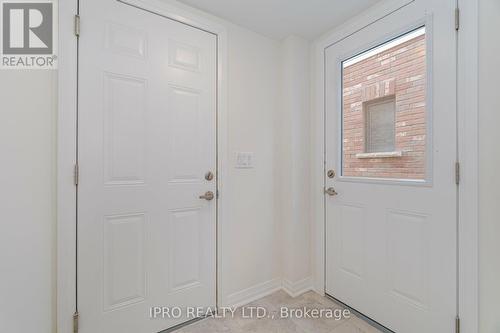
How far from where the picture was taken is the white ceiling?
5.09 feet

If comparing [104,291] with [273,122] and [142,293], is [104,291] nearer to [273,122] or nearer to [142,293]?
[142,293]

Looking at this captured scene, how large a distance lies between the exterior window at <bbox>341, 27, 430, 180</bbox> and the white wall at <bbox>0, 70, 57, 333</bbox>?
6.37ft

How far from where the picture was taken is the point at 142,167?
1422 millimetres

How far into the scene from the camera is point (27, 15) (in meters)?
1.18

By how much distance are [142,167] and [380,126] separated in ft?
5.39

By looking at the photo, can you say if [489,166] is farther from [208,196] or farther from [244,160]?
[208,196]

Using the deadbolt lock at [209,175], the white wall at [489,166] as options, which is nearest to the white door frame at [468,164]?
the white wall at [489,166]

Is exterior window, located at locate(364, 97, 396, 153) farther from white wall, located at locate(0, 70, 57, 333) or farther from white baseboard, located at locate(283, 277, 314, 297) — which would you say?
white wall, located at locate(0, 70, 57, 333)

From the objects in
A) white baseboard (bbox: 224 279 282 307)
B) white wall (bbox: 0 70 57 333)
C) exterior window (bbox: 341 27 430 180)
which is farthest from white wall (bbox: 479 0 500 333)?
white wall (bbox: 0 70 57 333)

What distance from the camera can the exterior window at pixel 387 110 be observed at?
4.50 feet

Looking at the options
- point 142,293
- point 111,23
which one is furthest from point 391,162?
point 111,23

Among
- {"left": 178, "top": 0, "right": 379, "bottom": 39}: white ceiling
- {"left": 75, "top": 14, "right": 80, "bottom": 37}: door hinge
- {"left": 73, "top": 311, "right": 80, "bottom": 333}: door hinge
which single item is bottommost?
{"left": 73, "top": 311, "right": 80, "bottom": 333}: door hinge

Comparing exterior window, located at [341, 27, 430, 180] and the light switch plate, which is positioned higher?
exterior window, located at [341, 27, 430, 180]

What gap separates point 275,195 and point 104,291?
1.40m
